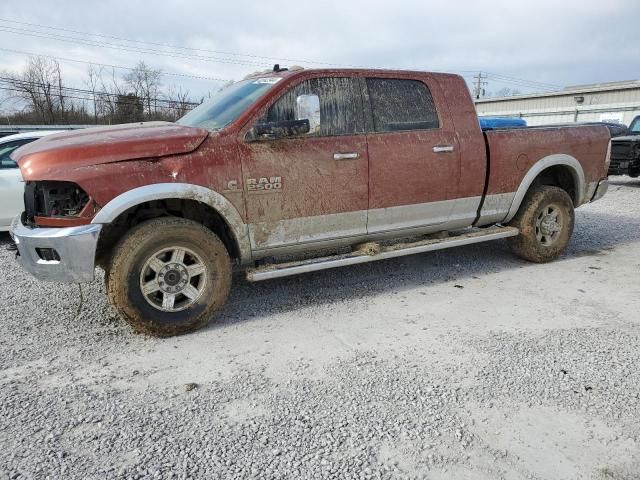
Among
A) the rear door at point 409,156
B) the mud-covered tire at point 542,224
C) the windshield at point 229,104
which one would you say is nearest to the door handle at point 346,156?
the rear door at point 409,156

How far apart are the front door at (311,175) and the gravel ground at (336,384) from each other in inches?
28.2

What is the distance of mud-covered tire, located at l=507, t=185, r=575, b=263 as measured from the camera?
17.8ft

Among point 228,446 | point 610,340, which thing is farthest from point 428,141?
point 228,446

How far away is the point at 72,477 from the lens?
2.22 meters

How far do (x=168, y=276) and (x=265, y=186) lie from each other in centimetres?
102

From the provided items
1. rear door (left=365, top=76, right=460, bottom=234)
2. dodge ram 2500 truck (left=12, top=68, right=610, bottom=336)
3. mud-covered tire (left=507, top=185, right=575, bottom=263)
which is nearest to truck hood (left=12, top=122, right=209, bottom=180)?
dodge ram 2500 truck (left=12, top=68, right=610, bottom=336)

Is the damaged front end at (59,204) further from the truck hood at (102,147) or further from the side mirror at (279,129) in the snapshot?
the side mirror at (279,129)

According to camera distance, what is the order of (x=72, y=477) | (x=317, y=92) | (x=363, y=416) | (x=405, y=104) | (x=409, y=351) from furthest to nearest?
(x=405, y=104) → (x=317, y=92) → (x=409, y=351) → (x=363, y=416) → (x=72, y=477)

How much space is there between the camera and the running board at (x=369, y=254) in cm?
402

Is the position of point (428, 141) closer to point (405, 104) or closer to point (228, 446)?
point (405, 104)

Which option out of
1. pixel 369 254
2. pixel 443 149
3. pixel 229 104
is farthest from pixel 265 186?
pixel 443 149

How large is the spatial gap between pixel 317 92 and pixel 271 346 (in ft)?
7.06

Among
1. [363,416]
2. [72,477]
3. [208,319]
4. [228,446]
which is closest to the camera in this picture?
[72,477]

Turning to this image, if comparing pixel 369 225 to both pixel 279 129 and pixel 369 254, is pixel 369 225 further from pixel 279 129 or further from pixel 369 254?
pixel 279 129
